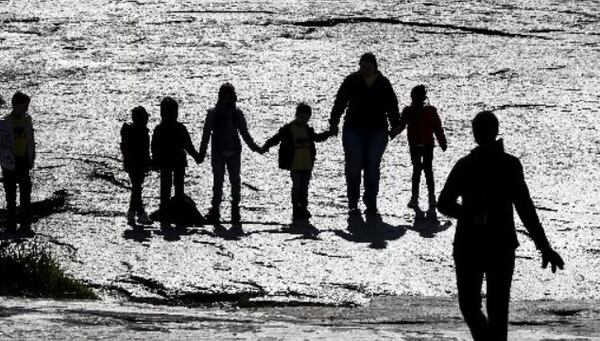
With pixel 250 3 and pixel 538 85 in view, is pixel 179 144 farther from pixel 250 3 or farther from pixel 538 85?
pixel 250 3

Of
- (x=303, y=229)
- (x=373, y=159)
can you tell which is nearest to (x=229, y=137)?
(x=303, y=229)

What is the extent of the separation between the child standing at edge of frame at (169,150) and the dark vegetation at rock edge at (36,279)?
8.21 ft

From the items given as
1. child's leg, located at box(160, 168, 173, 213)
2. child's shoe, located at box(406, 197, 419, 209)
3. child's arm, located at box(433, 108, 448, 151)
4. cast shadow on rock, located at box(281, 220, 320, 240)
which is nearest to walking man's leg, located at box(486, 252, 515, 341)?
cast shadow on rock, located at box(281, 220, 320, 240)

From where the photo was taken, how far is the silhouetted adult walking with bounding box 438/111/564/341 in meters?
8.51

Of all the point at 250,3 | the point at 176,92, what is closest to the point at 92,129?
the point at 176,92

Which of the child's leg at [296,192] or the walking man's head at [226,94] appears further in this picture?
the child's leg at [296,192]

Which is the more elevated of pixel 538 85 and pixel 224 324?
pixel 538 85

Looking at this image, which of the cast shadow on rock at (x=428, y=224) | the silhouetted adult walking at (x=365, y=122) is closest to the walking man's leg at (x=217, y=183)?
the silhouetted adult walking at (x=365, y=122)

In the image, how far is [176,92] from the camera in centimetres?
2159

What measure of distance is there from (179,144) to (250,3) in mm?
13073

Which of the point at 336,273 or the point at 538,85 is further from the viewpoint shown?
the point at 538,85

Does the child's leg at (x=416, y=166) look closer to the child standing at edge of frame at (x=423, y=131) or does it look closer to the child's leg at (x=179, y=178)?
the child standing at edge of frame at (x=423, y=131)

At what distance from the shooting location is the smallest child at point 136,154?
584 inches

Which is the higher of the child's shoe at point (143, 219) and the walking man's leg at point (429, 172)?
the walking man's leg at point (429, 172)
